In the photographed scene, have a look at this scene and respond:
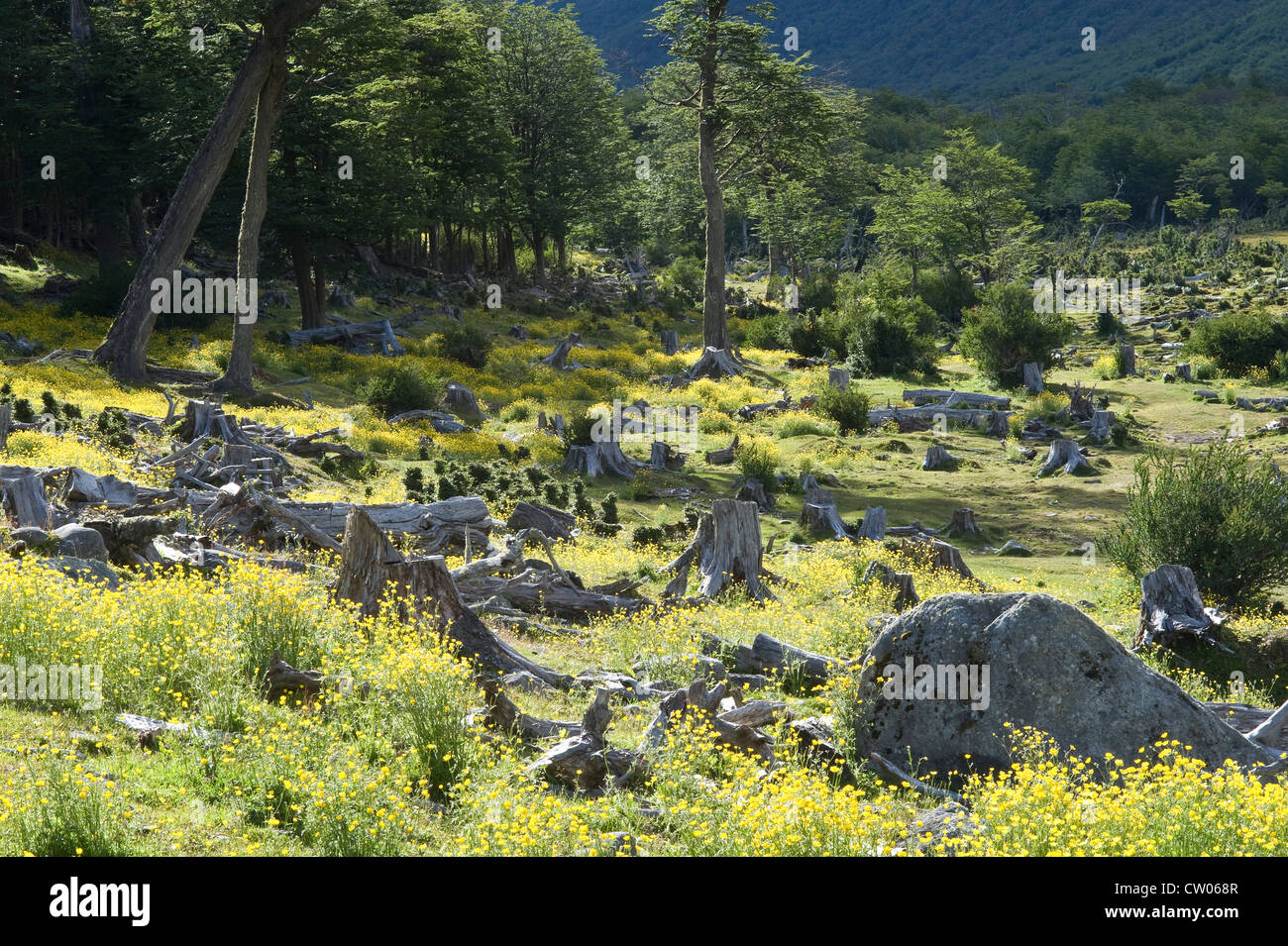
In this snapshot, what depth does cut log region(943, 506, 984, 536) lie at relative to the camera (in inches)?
719

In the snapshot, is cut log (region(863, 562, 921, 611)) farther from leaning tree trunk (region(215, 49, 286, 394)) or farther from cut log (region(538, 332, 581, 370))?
cut log (region(538, 332, 581, 370))

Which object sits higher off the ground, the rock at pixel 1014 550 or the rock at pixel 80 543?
the rock at pixel 80 543

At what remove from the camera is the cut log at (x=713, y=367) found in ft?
107

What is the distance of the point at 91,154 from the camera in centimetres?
3238

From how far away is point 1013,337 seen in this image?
107 ft

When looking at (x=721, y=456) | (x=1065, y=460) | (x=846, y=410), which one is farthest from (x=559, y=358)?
(x=1065, y=460)

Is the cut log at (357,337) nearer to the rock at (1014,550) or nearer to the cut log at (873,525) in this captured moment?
the cut log at (873,525)

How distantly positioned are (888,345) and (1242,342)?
10.7 metres

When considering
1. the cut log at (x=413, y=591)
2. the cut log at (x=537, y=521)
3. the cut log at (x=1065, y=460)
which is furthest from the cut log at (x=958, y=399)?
the cut log at (x=413, y=591)

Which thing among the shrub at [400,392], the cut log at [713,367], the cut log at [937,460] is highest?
the cut log at [713,367]

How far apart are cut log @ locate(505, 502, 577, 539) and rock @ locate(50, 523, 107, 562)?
6.04 meters

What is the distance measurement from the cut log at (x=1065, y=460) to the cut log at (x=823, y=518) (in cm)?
671

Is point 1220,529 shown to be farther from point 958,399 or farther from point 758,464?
point 958,399
